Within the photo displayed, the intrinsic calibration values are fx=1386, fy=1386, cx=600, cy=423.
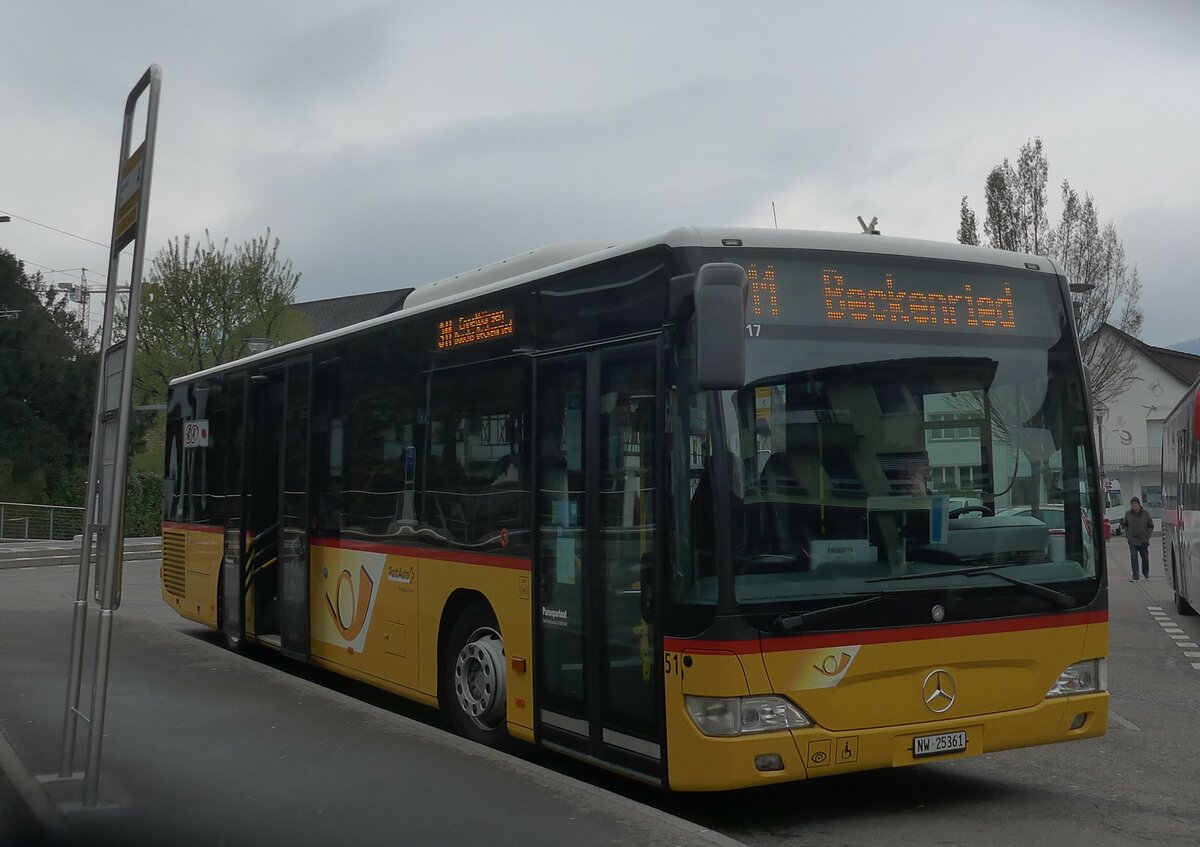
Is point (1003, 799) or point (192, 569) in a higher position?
point (192, 569)

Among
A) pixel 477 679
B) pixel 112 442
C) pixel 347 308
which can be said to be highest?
pixel 347 308

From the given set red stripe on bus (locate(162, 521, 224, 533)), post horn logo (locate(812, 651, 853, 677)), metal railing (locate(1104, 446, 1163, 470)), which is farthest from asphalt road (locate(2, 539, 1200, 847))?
metal railing (locate(1104, 446, 1163, 470))

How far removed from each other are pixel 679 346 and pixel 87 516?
10.5ft

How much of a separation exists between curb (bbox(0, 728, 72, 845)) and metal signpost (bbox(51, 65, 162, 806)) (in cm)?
18

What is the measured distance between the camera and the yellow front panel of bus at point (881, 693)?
256 inches

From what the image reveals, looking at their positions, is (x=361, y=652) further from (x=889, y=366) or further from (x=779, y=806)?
(x=889, y=366)

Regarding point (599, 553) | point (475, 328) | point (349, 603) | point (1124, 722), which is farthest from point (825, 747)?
point (349, 603)

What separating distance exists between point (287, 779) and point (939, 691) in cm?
347

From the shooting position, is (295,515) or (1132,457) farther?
(1132,457)

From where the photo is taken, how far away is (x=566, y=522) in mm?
7711

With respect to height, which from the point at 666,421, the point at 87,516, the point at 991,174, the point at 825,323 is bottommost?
the point at 87,516

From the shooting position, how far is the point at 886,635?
679 cm

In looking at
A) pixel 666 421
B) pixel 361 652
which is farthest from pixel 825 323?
pixel 361 652

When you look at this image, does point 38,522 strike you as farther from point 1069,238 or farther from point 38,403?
point 1069,238
